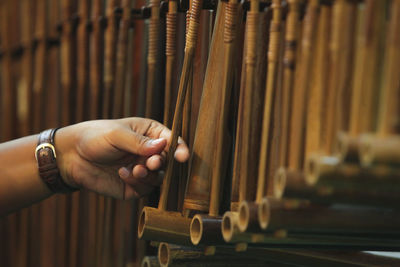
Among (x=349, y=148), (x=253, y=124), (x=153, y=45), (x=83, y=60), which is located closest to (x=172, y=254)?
(x=253, y=124)

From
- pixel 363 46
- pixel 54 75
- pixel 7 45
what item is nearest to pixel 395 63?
pixel 363 46

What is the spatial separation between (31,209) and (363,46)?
52.7 inches

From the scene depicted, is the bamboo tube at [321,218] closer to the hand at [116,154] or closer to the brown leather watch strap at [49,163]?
the hand at [116,154]

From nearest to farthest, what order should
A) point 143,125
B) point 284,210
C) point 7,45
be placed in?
point 284,210 < point 143,125 < point 7,45

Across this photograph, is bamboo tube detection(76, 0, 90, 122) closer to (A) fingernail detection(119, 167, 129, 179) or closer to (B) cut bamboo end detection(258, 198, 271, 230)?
(A) fingernail detection(119, 167, 129, 179)

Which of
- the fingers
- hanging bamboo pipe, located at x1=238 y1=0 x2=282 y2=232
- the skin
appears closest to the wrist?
the skin


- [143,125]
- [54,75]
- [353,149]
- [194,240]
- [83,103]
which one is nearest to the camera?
[353,149]

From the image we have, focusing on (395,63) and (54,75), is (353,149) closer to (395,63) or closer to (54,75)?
(395,63)

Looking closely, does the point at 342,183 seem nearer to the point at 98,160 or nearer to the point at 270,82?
the point at 270,82

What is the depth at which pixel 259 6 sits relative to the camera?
1006mm

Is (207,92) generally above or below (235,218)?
above

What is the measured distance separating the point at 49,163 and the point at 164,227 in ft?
1.16

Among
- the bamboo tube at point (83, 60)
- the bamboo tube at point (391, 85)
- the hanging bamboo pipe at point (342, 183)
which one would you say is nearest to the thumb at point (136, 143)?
the hanging bamboo pipe at point (342, 183)

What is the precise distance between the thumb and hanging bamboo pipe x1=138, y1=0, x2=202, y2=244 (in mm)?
23
